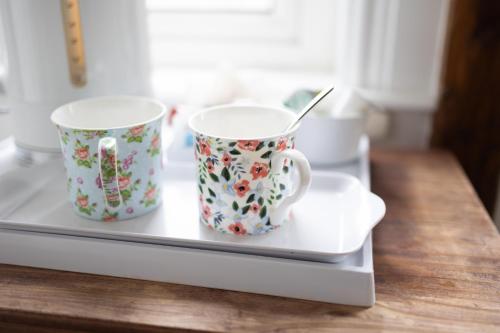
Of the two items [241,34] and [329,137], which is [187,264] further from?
[241,34]

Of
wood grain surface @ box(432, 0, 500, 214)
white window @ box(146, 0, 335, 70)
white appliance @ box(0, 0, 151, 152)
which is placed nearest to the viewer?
white appliance @ box(0, 0, 151, 152)

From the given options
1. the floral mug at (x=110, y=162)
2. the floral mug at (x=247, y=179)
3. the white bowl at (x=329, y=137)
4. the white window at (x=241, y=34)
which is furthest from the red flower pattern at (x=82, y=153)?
the white window at (x=241, y=34)

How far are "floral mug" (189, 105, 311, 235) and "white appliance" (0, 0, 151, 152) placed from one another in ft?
0.51

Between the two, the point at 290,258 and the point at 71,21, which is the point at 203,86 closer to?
the point at 71,21

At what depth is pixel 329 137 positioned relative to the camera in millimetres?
724

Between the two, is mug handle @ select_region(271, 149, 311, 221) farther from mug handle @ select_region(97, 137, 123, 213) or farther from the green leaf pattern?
mug handle @ select_region(97, 137, 123, 213)

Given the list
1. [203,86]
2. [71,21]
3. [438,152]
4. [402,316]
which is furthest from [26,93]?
[438,152]

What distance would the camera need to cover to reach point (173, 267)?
0.55m

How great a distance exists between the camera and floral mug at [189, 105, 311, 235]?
0.52 metres

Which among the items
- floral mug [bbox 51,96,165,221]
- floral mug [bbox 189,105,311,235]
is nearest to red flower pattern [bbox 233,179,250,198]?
floral mug [bbox 189,105,311,235]

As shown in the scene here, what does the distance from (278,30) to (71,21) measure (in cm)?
47

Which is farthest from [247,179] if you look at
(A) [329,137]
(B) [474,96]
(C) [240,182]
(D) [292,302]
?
(B) [474,96]

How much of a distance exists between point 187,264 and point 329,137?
280 mm

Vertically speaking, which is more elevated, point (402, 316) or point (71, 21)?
point (71, 21)
